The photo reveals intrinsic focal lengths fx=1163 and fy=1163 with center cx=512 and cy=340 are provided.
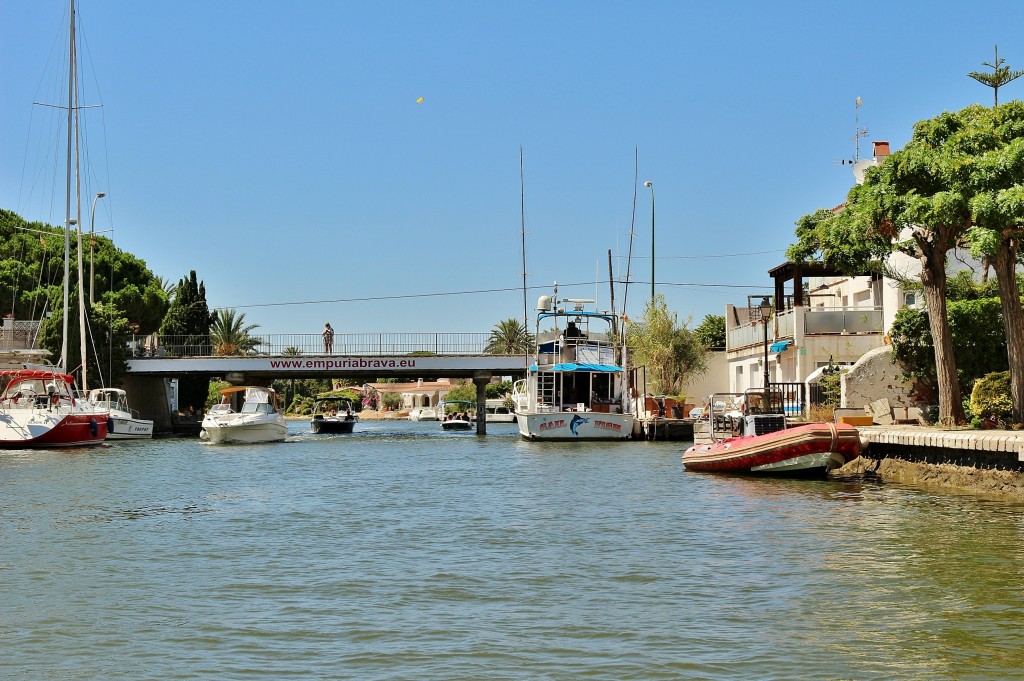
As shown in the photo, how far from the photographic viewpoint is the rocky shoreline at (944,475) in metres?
19.8

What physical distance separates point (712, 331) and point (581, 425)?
39.3m

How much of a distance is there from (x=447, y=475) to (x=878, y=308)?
19.4 metres

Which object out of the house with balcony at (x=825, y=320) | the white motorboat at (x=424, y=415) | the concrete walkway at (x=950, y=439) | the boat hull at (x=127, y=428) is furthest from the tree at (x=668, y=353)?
the white motorboat at (x=424, y=415)

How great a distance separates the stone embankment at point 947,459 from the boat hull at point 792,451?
92 cm

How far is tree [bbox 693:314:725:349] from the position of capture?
80.6 metres

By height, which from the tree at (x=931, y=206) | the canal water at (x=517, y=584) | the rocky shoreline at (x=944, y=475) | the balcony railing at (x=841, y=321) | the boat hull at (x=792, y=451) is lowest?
the canal water at (x=517, y=584)

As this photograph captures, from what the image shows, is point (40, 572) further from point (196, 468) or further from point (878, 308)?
point (878, 308)

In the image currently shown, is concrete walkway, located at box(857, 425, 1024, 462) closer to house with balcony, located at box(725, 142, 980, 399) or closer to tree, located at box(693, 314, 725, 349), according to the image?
house with balcony, located at box(725, 142, 980, 399)

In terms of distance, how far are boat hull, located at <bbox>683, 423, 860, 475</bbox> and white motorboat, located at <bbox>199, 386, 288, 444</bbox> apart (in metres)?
25.7

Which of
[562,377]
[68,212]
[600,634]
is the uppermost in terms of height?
[68,212]

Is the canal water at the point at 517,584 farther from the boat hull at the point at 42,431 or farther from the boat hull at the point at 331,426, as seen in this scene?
the boat hull at the point at 331,426

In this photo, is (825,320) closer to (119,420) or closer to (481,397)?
(481,397)

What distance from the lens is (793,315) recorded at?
42719 millimetres

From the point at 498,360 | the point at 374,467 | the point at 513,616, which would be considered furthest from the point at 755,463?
the point at 498,360
